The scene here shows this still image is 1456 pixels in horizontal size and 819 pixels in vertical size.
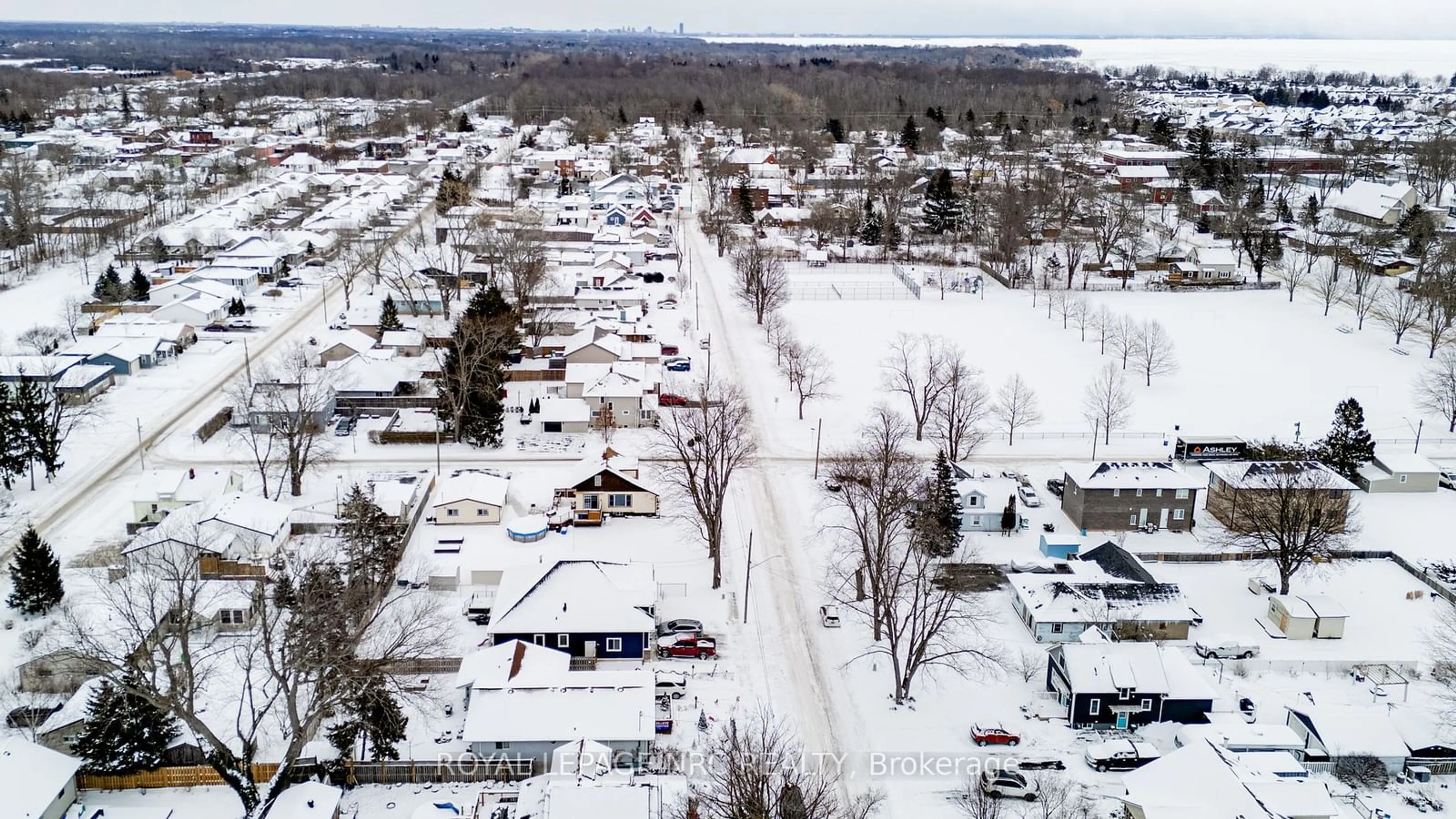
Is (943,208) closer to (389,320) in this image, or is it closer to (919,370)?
(919,370)

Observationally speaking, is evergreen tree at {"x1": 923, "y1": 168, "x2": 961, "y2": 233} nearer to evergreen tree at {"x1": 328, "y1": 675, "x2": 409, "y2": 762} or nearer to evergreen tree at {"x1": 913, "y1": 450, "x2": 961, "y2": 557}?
evergreen tree at {"x1": 913, "y1": 450, "x2": 961, "y2": 557}

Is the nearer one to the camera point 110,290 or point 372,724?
point 372,724

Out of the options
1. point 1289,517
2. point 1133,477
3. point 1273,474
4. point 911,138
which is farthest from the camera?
point 911,138

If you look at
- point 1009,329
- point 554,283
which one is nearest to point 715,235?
point 554,283

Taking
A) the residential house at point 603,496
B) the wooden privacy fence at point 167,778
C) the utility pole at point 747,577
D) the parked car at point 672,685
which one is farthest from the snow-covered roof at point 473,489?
the wooden privacy fence at point 167,778

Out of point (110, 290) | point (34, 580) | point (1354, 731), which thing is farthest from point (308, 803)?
point (110, 290)

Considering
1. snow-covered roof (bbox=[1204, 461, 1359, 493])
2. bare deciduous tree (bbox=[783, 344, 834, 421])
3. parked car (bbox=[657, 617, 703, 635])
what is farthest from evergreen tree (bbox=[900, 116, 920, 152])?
parked car (bbox=[657, 617, 703, 635])

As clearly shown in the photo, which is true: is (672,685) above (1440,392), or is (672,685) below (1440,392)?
below
